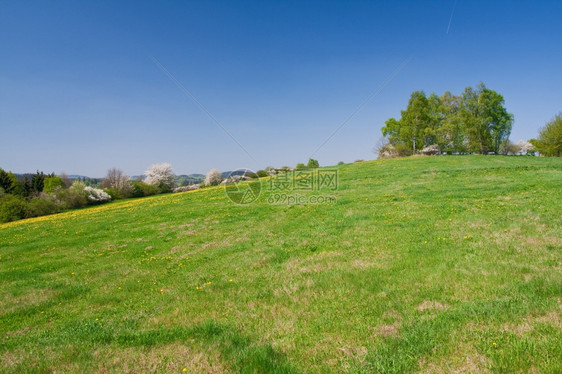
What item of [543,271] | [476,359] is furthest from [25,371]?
[543,271]

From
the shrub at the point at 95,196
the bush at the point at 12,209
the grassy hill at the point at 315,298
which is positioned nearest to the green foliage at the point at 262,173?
the shrub at the point at 95,196

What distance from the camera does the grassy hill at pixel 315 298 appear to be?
13.8 ft

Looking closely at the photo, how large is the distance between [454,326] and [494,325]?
2.14 ft

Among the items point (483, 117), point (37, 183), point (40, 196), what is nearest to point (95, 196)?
point (40, 196)

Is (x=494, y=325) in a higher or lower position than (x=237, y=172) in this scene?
lower

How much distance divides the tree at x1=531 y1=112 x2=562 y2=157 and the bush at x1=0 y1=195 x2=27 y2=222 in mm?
101630

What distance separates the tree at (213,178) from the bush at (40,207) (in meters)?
37.2

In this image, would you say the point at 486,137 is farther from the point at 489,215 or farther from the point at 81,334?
the point at 81,334

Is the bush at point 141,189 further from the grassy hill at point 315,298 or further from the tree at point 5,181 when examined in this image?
the grassy hill at point 315,298

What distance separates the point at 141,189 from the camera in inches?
2876

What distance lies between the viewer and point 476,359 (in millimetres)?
3717

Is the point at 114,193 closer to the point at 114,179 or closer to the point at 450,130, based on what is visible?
the point at 114,179

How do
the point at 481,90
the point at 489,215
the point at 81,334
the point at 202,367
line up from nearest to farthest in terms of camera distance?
the point at 202,367, the point at 81,334, the point at 489,215, the point at 481,90

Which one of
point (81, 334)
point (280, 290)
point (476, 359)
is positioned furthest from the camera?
point (280, 290)
